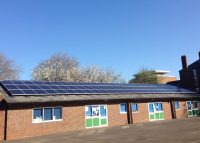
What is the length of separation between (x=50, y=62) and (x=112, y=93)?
3857 cm

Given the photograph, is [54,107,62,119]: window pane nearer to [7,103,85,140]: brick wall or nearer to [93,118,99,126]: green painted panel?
[7,103,85,140]: brick wall

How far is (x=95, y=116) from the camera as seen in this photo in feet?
84.1

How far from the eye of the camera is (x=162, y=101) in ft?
105

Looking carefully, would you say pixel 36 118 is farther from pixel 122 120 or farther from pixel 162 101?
pixel 162 101

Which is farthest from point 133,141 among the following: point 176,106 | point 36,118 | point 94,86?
point 176,106

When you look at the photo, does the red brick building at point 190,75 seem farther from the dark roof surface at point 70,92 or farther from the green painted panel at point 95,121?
the green painted panel at point 95,121

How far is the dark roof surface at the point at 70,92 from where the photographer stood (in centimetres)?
2120

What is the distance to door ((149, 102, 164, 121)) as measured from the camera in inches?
1208

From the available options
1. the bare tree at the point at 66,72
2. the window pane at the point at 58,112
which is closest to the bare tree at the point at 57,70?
the bare tree at the point at 66,72

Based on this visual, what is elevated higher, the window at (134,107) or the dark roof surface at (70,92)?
the dark roof surface at (70,92)

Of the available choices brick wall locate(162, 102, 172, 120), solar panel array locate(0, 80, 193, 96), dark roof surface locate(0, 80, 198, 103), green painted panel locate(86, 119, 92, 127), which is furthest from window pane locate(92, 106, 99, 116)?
brick wall locate(162, 102, 172, 120)

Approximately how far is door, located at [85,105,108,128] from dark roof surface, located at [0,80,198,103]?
42.3 inches

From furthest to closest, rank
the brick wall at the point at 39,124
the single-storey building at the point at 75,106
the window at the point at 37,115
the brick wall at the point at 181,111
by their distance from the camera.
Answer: the brick wall at the point at 181,111 < the window at the point at 37,115 < the single-storey building at the point at 75,106 < the brick wall at the point at 39,124

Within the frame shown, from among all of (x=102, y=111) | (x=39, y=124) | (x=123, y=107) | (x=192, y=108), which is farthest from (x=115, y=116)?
(x=192, y=108)
